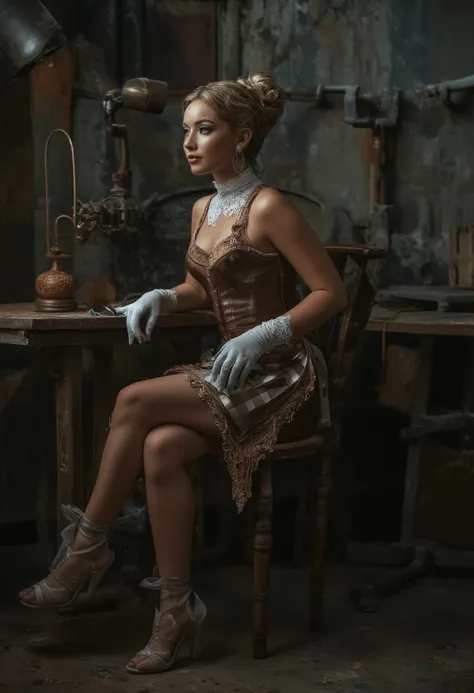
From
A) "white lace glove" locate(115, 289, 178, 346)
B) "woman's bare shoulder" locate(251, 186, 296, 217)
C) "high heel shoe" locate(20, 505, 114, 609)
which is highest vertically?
"woman's bare shoulder" locate(251, 186, 296, 217)

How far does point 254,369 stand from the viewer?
295 centimetres

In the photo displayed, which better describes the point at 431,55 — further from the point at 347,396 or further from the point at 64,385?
the point at 64,385

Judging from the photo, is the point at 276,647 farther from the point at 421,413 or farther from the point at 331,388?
the point at 421,413

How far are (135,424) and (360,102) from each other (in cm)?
188

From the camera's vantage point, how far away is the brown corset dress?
289cm

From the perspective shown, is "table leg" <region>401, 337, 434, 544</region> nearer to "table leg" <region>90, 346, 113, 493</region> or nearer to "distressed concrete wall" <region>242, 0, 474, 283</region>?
"distressed concrete wall" <region>242, 0, 474, 283</region>

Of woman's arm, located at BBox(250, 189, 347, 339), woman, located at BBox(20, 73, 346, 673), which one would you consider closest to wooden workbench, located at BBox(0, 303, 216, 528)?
woman, located at BBox(20, 73, 346, 673)

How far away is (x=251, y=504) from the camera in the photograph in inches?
155

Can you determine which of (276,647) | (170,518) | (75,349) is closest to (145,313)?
(75,349)

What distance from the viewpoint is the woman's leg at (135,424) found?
2.86 m

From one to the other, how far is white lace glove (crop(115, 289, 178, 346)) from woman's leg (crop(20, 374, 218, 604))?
213mm

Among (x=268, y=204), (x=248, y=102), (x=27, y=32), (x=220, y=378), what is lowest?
(x=220, y=378)

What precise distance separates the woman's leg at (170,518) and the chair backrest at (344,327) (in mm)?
554

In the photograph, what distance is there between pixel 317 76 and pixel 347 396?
131cm
